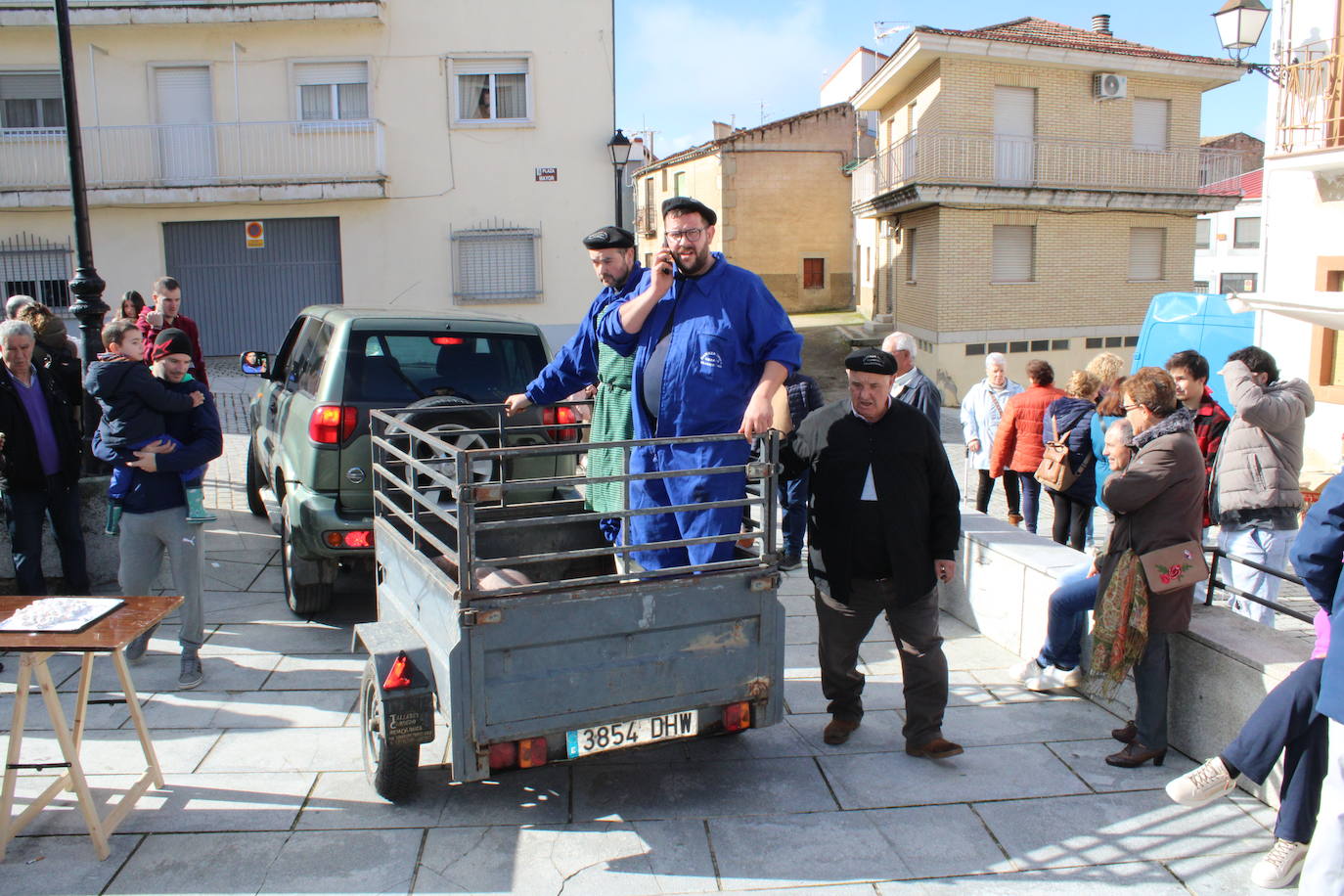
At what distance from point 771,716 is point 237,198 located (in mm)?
18010

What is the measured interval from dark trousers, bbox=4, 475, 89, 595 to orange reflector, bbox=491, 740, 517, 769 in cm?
368

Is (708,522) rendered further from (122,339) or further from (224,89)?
(224,89)

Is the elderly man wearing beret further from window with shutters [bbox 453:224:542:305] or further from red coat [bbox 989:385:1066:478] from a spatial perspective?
window with shutters [bbox 453:224:542:305]

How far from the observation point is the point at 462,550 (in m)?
3.60

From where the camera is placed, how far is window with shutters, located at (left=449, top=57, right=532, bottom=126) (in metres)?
19.5

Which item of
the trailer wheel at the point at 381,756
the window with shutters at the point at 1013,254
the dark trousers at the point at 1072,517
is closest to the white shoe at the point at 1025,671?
the dark trousers at the point at 1072,517

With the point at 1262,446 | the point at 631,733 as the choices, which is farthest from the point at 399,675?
the point at 1262,446

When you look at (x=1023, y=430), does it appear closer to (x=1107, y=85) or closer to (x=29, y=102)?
(x=29, y=102)

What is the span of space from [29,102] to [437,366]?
58.5 feet

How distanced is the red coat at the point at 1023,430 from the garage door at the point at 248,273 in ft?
50.0

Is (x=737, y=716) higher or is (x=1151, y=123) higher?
(x=1151, y=123)

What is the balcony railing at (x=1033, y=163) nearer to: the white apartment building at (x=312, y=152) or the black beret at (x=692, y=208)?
the white apartment building at (x=312, y=152)

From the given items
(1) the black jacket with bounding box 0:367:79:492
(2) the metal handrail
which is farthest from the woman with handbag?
(1) the black jacket with bounding box 0:367:79:492

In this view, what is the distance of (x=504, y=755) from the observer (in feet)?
12.4
